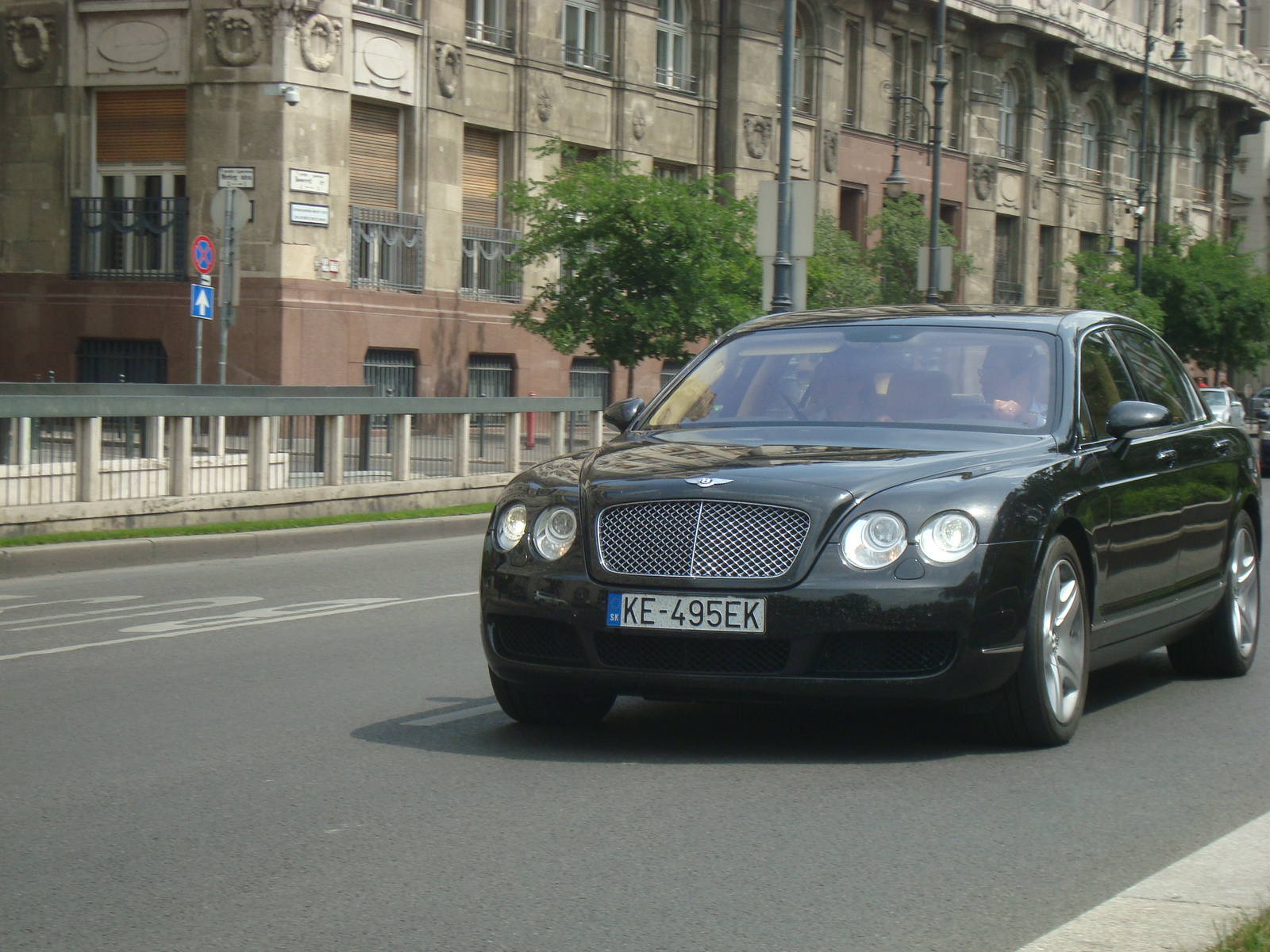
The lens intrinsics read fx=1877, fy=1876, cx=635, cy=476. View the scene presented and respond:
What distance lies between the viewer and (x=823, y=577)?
19.6ft

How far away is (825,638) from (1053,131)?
51.4 meters

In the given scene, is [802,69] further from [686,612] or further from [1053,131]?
[686,612]

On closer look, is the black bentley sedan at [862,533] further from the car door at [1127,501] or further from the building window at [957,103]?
the building window at [957,103]

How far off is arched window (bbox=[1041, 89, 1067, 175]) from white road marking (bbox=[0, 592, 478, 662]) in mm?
45685

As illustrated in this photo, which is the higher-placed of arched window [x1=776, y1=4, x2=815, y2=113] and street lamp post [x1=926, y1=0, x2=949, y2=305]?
arched window [x1=776, y1=4, x2=815, y2=113]

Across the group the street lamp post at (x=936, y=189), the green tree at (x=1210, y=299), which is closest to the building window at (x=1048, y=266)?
the green tree at (x=1210, y=299)

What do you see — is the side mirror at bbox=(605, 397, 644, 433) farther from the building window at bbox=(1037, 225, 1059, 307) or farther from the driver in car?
the building window at bbox=(1037, 225, 1059, 307)

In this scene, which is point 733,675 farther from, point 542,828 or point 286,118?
point 286,118

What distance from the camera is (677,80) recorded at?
37.8 meters

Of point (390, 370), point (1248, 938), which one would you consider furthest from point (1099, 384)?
point (390, 370)

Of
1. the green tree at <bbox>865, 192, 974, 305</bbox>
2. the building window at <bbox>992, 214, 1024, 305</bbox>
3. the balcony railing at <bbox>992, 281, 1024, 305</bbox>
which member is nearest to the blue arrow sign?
the green tree at <bbox>865, 192, 974, 305</bbox>

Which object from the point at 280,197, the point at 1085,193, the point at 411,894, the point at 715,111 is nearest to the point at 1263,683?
the point at 411,894

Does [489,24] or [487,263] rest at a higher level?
[489,24]

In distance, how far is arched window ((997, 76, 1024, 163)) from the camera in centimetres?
5209
